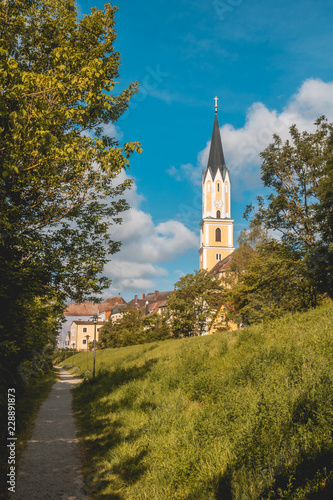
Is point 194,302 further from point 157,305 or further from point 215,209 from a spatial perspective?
point 157,305

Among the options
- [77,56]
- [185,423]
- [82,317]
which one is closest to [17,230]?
[77,56]

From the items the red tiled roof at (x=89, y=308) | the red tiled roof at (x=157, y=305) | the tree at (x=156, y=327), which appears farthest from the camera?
the red tiled roof at (x=89, y=308)

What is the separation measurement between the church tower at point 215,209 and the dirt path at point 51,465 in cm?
6986

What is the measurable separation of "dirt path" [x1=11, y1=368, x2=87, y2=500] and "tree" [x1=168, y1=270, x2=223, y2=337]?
31070 mm

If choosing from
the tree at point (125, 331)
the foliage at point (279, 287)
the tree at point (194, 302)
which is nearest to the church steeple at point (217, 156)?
the tree at point (125, 331)

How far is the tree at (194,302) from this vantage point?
140ft

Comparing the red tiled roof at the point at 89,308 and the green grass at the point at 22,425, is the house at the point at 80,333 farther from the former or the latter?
the green grass at the point at 22,425

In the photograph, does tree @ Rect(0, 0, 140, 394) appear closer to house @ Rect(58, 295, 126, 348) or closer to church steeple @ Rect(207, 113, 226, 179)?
church steeple @ Rect(207, 113, 226, 179)

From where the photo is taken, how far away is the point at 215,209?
84.0m

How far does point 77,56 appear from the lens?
27.0ft

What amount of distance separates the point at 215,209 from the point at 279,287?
56.5 meters

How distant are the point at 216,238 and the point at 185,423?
7566 cm

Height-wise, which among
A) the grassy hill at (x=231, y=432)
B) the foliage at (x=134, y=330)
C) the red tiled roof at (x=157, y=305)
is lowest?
the grassy hill at (x=231, y=432)

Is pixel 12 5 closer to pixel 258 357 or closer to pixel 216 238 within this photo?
pixel 258 357
